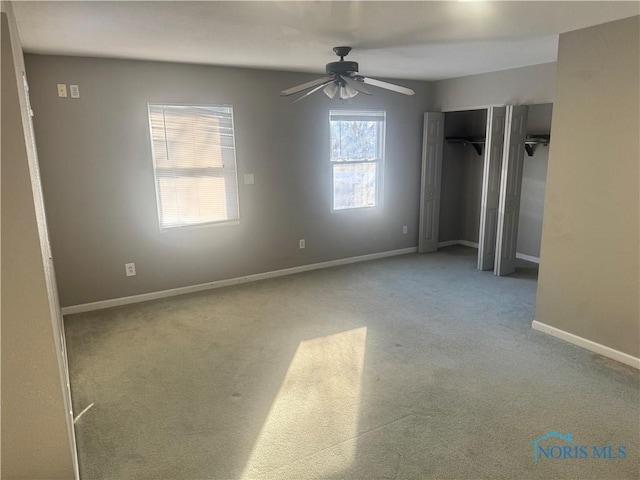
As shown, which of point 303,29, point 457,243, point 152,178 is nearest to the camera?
point 303,29

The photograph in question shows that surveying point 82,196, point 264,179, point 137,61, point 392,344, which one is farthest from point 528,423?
point 137,61

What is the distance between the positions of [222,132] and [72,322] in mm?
2305

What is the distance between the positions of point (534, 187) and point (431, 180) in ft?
4.19

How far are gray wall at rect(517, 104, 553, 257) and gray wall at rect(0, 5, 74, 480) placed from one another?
5348mm

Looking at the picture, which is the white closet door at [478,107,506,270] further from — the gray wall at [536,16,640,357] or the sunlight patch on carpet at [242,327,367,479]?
the sunlight patch on carpet at [242,327,367,479]

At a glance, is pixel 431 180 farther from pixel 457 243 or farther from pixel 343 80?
pixel 343 80

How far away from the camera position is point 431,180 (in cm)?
602

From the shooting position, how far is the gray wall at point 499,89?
183 inches

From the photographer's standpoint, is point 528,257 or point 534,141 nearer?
point 534,141

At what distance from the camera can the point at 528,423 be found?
8.09ft

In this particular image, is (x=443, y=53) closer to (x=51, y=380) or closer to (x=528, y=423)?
(x=528, y=423)

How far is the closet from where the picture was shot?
196 inches

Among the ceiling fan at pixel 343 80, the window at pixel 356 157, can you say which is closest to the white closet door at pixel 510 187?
the window at pixel 356 157

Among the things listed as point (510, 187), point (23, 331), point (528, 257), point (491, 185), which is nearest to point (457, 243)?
point (528, 257)
